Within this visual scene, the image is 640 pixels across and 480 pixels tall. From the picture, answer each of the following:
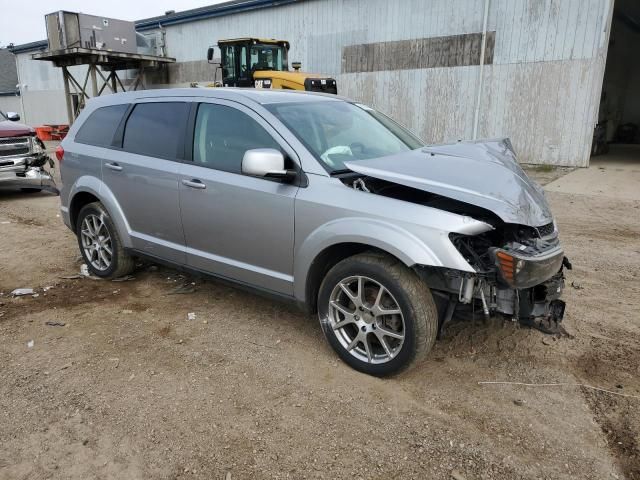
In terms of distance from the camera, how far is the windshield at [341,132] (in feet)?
11.7

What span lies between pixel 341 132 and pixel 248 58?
1226 centimetres

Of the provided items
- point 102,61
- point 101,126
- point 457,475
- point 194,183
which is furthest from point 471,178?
point 102,61

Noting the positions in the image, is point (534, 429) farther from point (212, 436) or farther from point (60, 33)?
point (60, 33)

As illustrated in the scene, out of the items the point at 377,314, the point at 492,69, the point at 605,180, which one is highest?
the point at 492,69

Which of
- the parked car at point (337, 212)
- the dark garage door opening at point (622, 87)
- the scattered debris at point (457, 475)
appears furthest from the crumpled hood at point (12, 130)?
the dark garage door opening at point (622, 87)

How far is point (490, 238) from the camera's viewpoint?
9.98 ft

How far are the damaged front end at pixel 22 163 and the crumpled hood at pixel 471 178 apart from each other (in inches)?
334

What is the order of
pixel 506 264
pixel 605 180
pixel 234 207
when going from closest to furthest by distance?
pixel 506 264 < pixel 234 207 < pixel 605 180

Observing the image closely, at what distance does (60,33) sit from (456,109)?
1613cm

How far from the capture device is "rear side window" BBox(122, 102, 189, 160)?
4.14m

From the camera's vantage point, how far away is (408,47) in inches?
599

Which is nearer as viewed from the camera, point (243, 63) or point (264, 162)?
point (264, 162)

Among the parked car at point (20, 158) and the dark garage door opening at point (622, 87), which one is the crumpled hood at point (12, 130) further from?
the dark garage door opening at point (622, 87)

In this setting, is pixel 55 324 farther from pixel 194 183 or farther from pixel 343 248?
pixel 343 248
